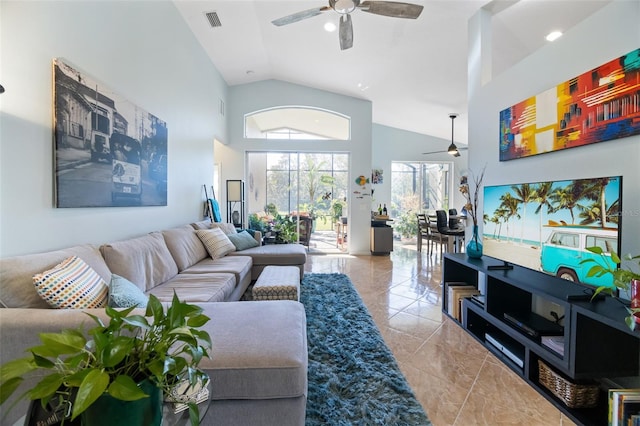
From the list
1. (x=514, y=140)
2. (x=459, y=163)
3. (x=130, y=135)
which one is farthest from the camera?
(x=459, y=163)

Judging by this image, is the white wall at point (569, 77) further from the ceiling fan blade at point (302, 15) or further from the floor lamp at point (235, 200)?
the floor lamp at point (235, 200)

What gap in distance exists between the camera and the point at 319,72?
213 inches

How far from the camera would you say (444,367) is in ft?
6.97

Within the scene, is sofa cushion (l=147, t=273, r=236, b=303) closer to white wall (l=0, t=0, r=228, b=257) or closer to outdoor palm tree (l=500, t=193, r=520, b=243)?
white wall (l=0, t=0, r=228, b=257)

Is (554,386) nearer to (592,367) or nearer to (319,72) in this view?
(592,367)

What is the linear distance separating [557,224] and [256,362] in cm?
208

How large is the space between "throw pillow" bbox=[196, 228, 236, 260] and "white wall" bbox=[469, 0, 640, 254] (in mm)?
3158

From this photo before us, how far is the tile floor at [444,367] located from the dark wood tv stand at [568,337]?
0.12m

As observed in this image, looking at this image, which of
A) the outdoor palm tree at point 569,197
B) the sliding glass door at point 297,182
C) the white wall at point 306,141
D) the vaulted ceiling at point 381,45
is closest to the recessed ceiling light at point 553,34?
the vaulted ceiling at point 381,45

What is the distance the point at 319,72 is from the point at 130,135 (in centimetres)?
370

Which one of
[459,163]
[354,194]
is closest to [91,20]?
[354,194]

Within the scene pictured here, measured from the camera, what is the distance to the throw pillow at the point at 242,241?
4188mm

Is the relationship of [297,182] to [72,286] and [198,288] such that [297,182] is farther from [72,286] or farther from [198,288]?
[72,286]

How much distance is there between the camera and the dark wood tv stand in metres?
1.60
